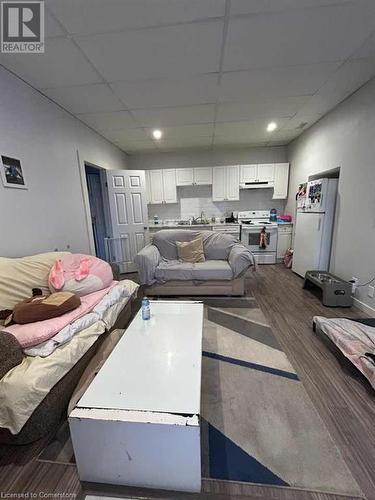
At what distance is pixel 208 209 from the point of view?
525 centimetres

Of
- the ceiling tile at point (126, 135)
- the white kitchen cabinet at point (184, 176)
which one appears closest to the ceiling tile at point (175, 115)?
the ceiling tile at point (126, 135)

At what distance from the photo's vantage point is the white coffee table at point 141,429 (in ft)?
3.01

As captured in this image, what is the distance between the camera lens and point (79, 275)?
6.79ft

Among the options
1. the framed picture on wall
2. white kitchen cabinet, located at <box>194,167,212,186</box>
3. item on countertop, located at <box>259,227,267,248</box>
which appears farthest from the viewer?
white kitchen cabinet, located at <box>194,167,212,186</box>

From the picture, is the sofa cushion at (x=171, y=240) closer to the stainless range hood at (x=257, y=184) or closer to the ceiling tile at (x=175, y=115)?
the ceiling tile at (x=175, y=115)

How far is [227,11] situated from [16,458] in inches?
118

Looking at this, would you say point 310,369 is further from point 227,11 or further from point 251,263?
point 227,11

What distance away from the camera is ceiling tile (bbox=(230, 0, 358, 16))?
1395 mm

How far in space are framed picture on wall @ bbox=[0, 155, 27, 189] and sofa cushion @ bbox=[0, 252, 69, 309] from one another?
701 mm

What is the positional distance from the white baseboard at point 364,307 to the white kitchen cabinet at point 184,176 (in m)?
Result: 3.70

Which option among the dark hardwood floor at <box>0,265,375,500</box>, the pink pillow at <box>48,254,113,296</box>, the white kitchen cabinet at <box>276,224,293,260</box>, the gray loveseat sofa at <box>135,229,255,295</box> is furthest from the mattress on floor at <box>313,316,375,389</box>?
the white kitchen cabinet at <box>276,224,293,260</box>

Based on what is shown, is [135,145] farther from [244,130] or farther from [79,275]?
[79,275]

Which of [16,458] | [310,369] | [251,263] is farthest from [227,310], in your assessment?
[16,458]

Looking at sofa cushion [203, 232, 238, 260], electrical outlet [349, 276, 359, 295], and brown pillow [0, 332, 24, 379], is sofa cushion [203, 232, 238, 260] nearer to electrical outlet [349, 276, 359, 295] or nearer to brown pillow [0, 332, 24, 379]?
electrical outlet [349, 276, 359, 295]
